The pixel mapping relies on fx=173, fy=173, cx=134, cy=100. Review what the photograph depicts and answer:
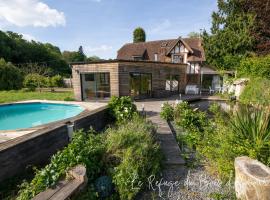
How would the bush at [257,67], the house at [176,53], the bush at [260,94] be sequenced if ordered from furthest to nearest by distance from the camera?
the house at [176,53], the bush at [257,67], the bush at [260,94]

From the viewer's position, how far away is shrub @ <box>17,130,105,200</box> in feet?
9.19

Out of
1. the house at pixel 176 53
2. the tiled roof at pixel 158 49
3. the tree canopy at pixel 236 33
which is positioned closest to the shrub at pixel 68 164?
the tree canopy at pixel 236 33

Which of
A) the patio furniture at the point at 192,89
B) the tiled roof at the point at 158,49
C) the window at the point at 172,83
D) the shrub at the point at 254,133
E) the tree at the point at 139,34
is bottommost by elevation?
the shrub at the point at 254,133

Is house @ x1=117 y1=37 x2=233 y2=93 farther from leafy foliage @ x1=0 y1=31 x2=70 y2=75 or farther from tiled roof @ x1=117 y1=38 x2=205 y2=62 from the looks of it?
leafy foliage @ x1=0 y1=31 x2=70 y2=75

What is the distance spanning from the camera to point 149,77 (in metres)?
14.8

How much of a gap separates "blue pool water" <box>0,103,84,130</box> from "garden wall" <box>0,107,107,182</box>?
554 cm

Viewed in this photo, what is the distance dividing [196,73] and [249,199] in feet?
65.2

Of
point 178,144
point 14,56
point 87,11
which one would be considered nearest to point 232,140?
point 178,144

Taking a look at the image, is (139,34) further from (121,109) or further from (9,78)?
(121,109)

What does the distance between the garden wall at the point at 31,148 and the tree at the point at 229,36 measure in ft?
62.5

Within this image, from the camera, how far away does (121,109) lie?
734 centimetres

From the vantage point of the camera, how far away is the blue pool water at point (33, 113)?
994 cm

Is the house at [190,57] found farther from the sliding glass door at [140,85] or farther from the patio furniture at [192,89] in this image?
the sliding glass door at [140,85]

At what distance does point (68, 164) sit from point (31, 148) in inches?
59.2
